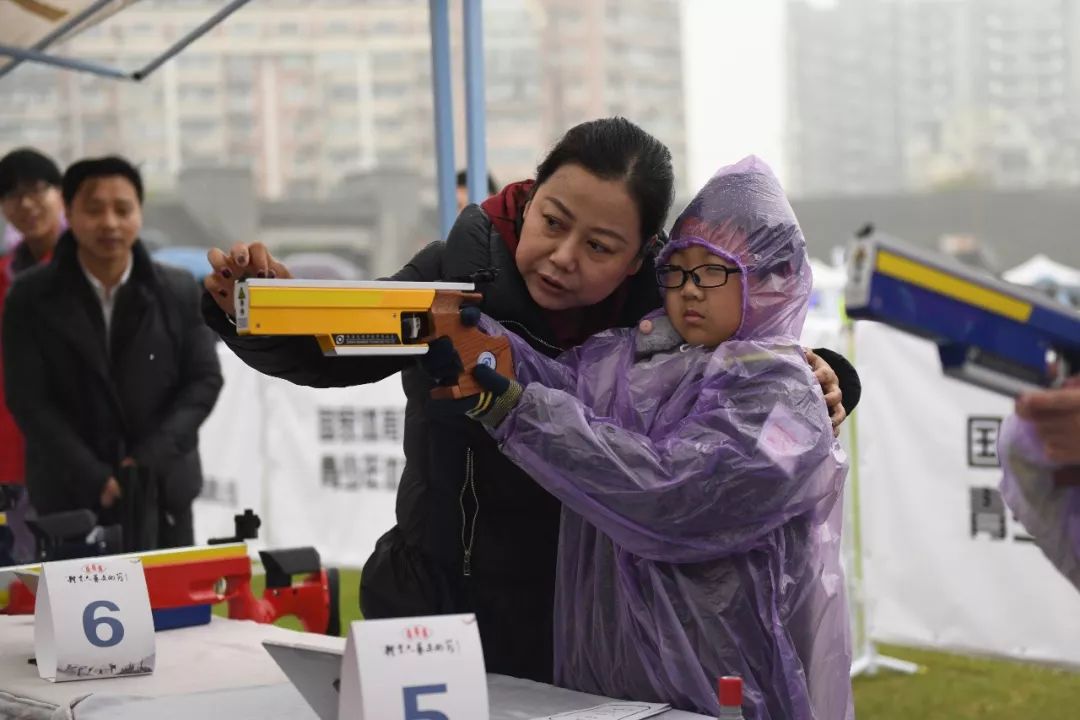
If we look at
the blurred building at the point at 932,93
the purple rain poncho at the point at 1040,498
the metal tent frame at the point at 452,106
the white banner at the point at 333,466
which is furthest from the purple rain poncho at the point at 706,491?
the blurred building at the point at 932,93

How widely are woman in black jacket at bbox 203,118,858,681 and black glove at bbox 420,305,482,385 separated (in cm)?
16

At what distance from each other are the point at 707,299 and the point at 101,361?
2382 millimetres

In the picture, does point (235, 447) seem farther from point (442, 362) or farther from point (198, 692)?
point (442, 362)

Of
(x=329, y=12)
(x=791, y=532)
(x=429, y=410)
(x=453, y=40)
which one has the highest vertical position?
(x=329, y=12)

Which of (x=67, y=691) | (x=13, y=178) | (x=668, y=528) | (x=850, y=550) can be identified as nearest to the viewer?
(x=668, y=528)

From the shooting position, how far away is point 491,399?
183 cm

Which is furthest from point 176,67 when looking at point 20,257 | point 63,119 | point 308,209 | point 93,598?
point 93,598

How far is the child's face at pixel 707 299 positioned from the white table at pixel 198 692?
1.67 feet

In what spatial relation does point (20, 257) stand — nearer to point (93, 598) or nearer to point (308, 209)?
point (93, 598)

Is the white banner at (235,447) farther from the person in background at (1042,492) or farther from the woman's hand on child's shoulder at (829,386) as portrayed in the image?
the person in background at (1042,492)

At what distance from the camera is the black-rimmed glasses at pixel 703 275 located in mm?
1955

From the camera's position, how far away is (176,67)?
1065 inches

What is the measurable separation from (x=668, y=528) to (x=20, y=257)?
3623 mm

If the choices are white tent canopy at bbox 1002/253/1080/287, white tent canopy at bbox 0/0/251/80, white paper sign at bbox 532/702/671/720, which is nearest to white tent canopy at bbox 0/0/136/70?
white tent canopy at bbox 0/0/251/80
